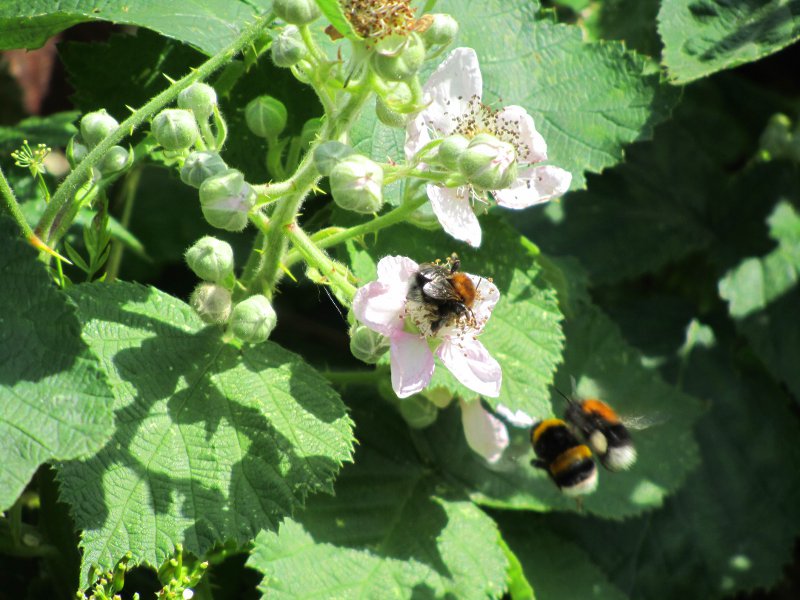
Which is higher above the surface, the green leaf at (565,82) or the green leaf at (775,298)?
the green leaf at (565,82)

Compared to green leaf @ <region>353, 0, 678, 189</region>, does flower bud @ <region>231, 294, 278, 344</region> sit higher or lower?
lower

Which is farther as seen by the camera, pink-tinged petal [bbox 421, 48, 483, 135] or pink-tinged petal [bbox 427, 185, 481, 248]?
pink-tinged petal [bbox 421, 48, 483, 135]

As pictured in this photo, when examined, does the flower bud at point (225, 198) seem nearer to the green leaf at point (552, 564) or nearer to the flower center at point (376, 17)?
the flower center at point (376, 17)

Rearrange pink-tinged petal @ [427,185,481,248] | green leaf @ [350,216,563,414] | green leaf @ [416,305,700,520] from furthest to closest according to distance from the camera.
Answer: green leaf @ [416,305,700,520] → green leaf @ [350,216,563,414] → pink-tinged petal @ [427,185,481,248]

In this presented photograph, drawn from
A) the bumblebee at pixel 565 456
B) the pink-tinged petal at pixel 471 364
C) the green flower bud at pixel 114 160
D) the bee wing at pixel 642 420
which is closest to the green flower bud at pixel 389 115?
the pink-tinged petal at pixel 471 364

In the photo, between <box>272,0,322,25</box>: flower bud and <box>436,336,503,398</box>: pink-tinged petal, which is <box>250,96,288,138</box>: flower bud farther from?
<box>436,336,503,398</box>: pink-tinged petal

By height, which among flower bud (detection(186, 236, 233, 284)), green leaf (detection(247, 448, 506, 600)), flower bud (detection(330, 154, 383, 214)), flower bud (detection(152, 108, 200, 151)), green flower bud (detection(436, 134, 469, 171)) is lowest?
green leaf (detection(247, 448, 506, 600))

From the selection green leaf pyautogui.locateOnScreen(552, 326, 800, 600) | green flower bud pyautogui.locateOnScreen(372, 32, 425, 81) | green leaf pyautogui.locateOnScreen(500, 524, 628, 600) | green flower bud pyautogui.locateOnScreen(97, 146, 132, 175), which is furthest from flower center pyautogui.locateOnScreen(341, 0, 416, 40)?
green leaf pyautogui.locateOnScreen(552, 326, 800, 600)
